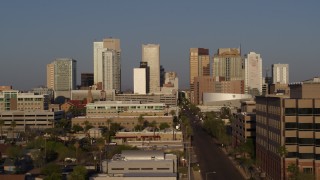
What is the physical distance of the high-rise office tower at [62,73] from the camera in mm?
109500

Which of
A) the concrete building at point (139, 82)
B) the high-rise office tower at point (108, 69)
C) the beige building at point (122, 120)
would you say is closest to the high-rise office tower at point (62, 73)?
the high-rise office tower at point (108, 69)

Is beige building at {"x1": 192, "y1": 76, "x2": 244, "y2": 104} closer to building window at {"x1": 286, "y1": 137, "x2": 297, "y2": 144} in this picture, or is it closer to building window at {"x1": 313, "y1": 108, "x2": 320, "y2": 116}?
building window at {"x1": 286, "y1": 137, "x2": 297, "y2": 144}

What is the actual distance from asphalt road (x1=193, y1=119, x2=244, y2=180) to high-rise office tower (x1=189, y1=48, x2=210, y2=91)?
80.8 m

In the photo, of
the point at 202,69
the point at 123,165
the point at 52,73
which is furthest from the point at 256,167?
the point at 202,69

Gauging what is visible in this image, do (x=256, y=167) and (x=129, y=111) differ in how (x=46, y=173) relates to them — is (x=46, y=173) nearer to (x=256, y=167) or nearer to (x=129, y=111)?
(x=256, y=167)

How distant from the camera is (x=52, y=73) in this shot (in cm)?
11050

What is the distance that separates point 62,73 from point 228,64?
31.1 meters

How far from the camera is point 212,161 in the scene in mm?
29312

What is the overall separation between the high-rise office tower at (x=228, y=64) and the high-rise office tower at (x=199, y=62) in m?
8.90

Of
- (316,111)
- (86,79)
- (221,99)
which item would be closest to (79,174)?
(316,111)

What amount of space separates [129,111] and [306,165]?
125 ft

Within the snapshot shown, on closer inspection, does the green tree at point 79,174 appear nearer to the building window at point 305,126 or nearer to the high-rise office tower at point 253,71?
the building window at point 305,126

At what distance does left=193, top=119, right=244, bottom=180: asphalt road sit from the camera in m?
24.5

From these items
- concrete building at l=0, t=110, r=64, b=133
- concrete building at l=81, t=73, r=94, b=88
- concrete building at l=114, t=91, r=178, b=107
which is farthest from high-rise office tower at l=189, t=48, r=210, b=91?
concrete building at l=0, t=110, r=64, b=133
